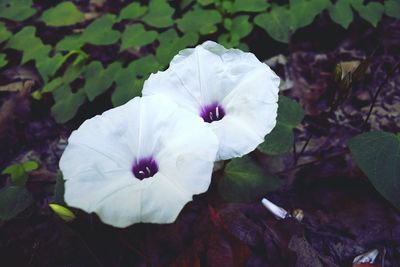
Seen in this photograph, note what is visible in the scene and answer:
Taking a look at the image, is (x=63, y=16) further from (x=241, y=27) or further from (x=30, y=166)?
(x=241, y=27)

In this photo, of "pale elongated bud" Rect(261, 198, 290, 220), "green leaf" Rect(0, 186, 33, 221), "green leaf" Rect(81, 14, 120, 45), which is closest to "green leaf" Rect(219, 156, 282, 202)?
"pale elongated bud" Rect(261, 198, 290, 220)

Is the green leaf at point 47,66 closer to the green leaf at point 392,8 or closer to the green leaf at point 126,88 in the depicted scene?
the green leaf at point 126,88

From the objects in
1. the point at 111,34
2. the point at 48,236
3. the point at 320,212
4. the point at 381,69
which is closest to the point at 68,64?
the point at 111,34

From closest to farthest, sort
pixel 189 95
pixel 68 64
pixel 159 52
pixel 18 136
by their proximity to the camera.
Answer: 1. pixel 189 95
2. pixel 159 52
3. pixel 18 136
4. pixel 68 64

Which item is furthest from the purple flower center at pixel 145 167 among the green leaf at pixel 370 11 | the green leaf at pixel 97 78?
the green leaf at pixel 370 11

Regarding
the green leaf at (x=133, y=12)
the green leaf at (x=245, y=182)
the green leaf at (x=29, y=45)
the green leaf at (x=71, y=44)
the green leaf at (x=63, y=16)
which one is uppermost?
the green leaf at (x=133, y=12)

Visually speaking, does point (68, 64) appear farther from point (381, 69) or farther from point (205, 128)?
point (381, 69)

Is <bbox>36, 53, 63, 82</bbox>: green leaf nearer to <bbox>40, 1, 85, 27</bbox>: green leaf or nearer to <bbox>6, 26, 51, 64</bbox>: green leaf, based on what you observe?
<bbox>6, 26, 51, 64</bbox>: green leaf
